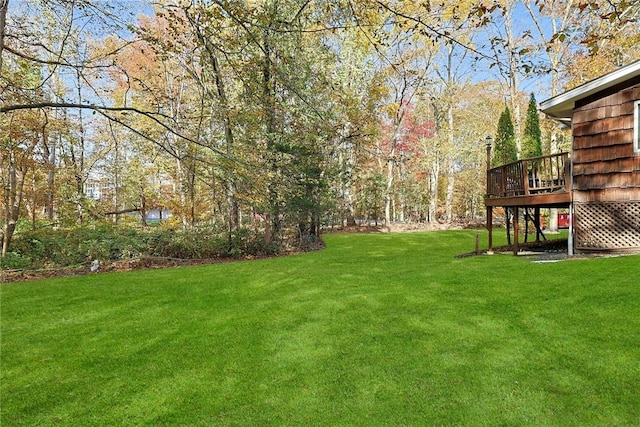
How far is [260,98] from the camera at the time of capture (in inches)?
209

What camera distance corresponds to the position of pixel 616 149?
305 inches

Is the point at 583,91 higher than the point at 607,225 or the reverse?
higher

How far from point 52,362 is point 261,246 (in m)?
8.46

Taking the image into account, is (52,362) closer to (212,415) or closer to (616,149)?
(212,415)

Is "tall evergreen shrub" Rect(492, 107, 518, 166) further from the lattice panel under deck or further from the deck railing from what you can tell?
the lattice panel under deck

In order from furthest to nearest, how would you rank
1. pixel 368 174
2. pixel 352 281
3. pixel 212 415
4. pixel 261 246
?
pixel 368 174 < pixel 261 246 < pixel 352 281 < pixel 212 415

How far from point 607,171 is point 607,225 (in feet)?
3.76

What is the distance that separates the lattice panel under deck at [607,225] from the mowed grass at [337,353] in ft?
6.19

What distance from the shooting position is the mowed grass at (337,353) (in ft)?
9.01

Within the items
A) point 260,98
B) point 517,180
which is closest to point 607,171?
point 517,180

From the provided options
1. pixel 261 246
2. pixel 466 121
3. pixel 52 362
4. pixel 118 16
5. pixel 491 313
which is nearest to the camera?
pixel 52 362

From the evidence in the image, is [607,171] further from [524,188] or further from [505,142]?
[505,142]

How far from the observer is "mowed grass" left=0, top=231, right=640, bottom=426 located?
2.75 metres

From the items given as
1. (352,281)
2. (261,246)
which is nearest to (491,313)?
(352,281)
